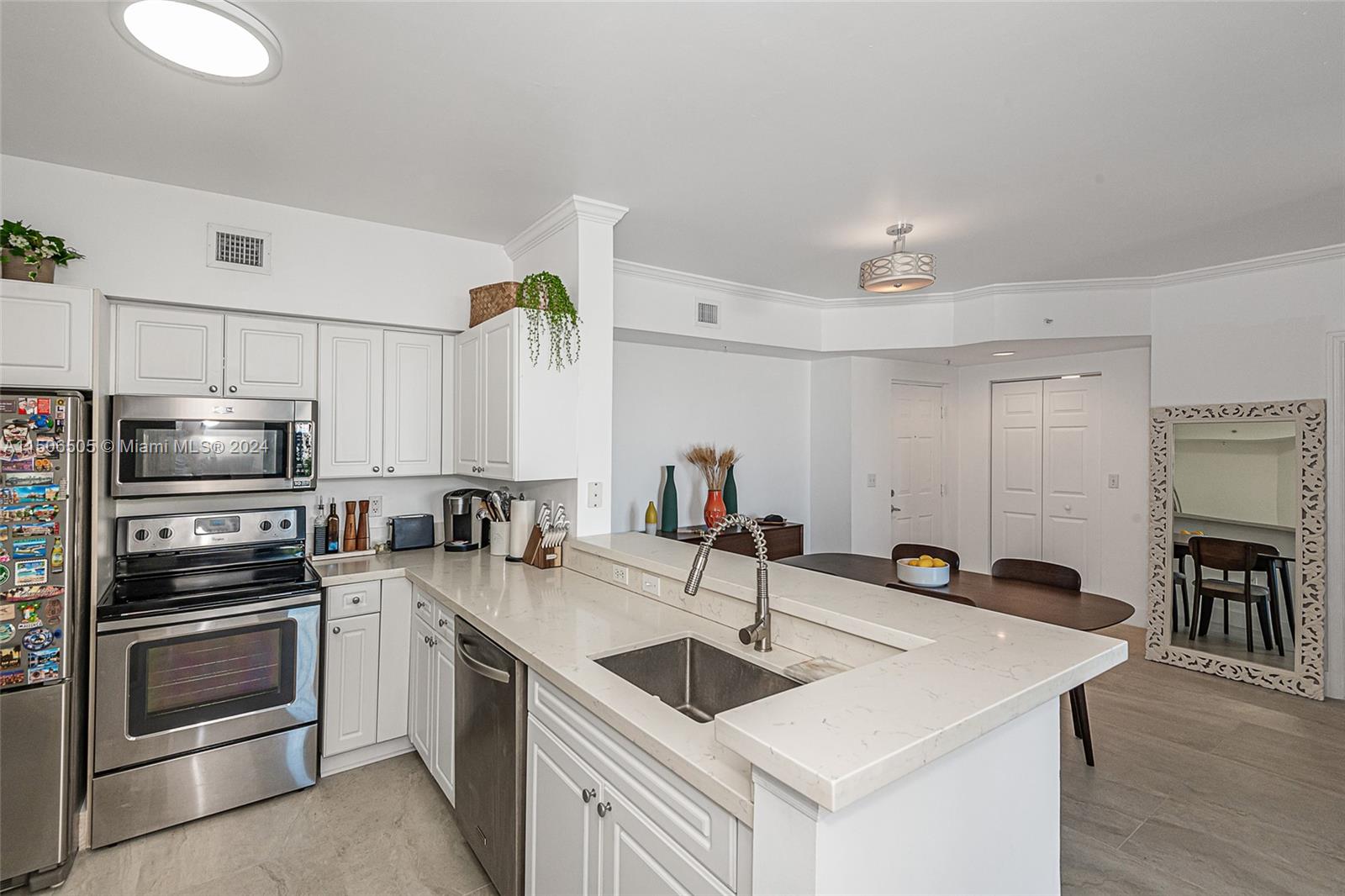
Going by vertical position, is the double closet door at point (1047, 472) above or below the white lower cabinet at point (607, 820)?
above

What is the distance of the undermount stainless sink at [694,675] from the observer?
5.98ft

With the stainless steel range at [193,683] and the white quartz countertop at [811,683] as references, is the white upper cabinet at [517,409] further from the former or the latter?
the stainless steel range at [193,683]

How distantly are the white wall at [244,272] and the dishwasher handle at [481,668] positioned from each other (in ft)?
5.93

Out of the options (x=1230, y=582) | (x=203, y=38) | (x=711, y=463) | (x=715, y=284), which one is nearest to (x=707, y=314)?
(x=715, y=284)

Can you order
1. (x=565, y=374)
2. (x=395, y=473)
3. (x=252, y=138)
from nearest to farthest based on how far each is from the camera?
(x=252, y=138), (x=565, y=374), (x=395, y=473)

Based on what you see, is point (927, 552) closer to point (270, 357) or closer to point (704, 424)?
point (704, 424)

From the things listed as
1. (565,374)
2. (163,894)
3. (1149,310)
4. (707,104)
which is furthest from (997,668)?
(1149,310)

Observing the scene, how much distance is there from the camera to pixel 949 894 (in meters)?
1.23

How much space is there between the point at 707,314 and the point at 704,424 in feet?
3.14

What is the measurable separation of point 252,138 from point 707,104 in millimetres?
1680

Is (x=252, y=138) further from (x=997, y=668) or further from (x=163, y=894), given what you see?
(x=997, y=668)

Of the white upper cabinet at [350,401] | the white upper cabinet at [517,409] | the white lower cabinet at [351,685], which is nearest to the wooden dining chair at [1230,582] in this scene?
the white upper cabinet at [517,409]

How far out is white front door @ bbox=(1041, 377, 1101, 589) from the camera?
535cm

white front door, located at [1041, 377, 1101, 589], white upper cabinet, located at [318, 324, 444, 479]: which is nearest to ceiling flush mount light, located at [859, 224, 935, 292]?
white upper cabinet, located at [318, 324, 444, 479]
